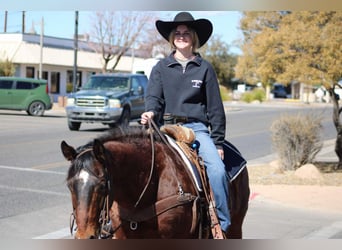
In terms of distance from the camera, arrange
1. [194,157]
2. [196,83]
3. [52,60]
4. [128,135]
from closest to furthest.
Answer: [128,135]
[194,157]
[196,83]
[52,60]

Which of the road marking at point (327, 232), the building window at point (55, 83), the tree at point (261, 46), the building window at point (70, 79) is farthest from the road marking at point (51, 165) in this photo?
the building window at point (55, 83)

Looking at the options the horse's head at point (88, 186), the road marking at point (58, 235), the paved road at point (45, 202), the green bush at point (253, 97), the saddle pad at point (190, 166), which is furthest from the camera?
the green bush at point (253, 97)

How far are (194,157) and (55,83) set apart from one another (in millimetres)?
26883

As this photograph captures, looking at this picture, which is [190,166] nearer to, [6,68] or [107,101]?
[107,101]

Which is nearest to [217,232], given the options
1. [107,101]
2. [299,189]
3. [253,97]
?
[299,189]

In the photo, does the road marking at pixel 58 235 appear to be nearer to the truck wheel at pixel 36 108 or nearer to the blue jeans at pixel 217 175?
the blue jeans at pixel 217 175

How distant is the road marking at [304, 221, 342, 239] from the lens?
7.80 meters

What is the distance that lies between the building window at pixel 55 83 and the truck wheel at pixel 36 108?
7.62 meters

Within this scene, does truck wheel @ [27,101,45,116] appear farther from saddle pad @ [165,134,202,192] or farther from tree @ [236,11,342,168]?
saddle pad @ [165,134,202,192]

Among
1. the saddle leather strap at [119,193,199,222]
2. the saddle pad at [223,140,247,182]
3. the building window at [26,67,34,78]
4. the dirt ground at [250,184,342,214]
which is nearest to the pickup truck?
the building window at [26,67,34,78]

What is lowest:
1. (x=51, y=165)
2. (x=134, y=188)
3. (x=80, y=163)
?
(x=51, y=165)

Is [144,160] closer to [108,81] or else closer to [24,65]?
[108,81]

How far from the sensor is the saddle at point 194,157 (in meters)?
4.45

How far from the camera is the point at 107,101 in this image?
813 inches
